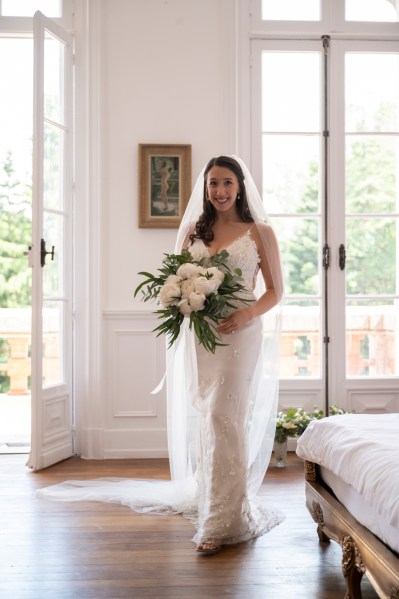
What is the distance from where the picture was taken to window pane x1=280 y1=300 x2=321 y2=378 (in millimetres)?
5352

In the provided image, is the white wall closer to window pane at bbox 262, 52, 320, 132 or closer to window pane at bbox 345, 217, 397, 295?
window pane at bbox 262, 52, 320, 132

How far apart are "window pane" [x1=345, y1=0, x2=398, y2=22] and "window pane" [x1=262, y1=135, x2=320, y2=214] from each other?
999mm

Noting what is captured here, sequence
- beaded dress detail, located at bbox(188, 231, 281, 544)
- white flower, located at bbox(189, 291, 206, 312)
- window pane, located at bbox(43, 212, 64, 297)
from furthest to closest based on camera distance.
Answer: window pane, located at bbox(43, 212, 64, 297), beaded dress detail, located at bbox(188, 231, 281, 544), white flower, located at bbox(189, 291, 206, 312)

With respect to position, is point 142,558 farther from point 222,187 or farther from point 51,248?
point 51,248

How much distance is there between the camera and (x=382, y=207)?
17.6 ft

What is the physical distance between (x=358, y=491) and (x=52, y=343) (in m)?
3.15

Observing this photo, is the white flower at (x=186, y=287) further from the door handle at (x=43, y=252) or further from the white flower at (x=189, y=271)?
the door handle at (x=43, y=252)

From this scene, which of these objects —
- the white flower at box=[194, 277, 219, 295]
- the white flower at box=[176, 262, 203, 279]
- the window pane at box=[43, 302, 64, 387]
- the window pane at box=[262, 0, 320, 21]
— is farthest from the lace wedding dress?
the window pane at box=[262, 0, 320, 21]

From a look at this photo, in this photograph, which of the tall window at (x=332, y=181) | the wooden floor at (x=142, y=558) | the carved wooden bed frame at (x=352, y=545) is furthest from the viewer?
the tall window at (x=332, y=181)

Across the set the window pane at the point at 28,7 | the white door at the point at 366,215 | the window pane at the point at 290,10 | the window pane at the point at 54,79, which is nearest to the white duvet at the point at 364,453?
the white door at the point at 366,215

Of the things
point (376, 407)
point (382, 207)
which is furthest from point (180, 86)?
point (376, 407)

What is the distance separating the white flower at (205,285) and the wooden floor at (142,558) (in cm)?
114

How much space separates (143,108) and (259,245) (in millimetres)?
2163

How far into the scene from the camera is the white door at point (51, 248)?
480 cm
